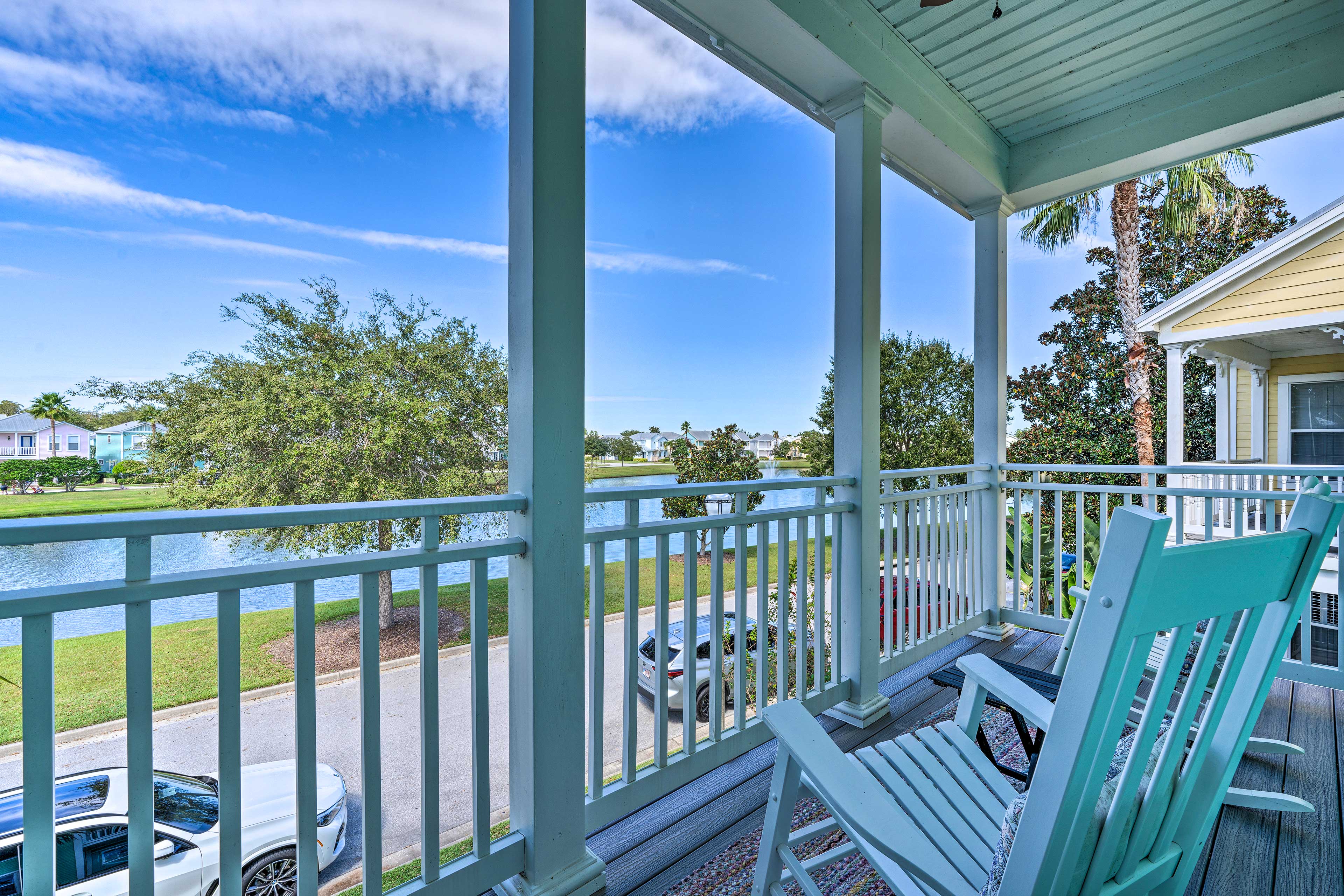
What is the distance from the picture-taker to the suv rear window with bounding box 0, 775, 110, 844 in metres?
1.30

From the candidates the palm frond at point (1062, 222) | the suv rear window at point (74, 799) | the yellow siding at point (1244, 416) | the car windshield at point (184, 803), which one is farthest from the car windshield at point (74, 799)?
the palm frond at point (1062, 222)

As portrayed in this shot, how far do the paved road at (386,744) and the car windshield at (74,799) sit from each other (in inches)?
1.9

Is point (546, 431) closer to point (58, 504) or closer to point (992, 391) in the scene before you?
Answer: point (58, 504)

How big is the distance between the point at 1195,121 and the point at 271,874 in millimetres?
4682

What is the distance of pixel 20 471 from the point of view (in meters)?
1.27

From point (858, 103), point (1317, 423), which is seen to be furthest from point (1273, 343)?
point (858, 103)

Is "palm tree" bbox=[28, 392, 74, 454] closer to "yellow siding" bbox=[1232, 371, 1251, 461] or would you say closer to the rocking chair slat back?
the rocking chair slat back

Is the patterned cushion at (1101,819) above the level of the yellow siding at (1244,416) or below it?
below

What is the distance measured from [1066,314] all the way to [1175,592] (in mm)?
11634

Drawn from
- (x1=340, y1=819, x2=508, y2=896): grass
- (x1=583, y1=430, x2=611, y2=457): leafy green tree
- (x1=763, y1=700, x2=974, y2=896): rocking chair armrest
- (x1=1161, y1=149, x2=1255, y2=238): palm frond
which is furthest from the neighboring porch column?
(x1=340, y1=819, x2=508, y2=896): grass

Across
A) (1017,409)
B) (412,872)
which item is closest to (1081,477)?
(1017,409)

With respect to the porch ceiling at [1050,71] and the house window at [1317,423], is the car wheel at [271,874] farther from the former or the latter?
the house window at [1317,423]

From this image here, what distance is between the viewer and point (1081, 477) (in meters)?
9.55

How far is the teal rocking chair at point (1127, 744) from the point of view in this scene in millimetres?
668
